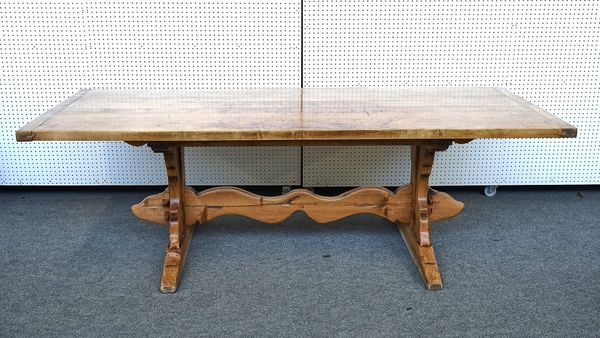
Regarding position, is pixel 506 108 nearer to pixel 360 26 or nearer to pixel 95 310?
pixel 360 26

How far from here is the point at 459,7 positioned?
2656mm

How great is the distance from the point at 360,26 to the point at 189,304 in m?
1.48

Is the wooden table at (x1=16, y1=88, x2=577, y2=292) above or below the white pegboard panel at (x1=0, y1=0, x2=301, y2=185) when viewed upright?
below

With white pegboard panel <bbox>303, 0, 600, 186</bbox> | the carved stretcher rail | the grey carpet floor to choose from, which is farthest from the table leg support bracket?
white pegboard panel <bbox>303, 0, 600, 186</bbox>

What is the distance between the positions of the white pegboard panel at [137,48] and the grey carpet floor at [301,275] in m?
0.57

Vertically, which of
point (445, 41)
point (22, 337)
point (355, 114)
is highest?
point (445, 41)

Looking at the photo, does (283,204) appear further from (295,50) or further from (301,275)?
(295,50)

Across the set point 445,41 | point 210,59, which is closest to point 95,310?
point 210,59

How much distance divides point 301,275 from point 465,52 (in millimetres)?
1345

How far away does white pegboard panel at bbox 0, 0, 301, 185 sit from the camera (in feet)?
8.68

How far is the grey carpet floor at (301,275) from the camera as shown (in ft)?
6.19

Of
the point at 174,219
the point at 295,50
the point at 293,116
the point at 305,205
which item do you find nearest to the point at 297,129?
the point at 293,116

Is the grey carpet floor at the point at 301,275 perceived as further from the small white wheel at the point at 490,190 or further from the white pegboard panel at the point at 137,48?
the white pegboard panel at the point at 137,48

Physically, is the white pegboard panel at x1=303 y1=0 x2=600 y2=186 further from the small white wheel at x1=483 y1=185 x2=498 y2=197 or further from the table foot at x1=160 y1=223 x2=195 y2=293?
the table foot at x1=160 y1=223 x2=195 y2=293
